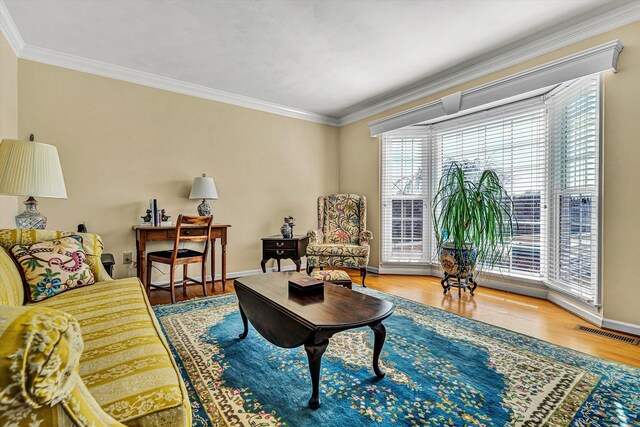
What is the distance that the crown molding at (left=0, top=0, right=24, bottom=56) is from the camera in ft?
8.06

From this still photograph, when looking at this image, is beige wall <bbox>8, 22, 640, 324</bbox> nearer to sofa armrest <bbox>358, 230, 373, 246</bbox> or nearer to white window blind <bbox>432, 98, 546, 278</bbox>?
white window blind <bbox>432, 98, 546, 278</bbox>

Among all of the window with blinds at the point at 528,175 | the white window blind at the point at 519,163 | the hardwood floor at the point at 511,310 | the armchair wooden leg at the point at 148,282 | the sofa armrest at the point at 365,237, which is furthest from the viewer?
the sofa armrest at the point at 365,237

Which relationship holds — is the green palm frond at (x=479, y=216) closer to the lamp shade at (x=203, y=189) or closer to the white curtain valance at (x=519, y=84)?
the white curtain valance at (x=519, y=84)

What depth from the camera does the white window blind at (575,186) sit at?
2.64m

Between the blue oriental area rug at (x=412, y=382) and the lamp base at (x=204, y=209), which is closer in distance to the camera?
the blue oriental area rug at (x=412, y=382)

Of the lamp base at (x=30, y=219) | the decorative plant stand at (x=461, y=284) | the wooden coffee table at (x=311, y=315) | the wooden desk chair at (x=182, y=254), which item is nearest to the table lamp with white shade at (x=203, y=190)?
the wooden desk chair at (x=182, y=254)

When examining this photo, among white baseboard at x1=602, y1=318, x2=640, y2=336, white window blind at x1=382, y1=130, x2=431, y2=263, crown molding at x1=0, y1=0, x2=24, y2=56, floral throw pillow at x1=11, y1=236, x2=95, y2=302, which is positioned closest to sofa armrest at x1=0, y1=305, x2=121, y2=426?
floral throw pillow at x1=11, y1=236, x2=95, y2=302

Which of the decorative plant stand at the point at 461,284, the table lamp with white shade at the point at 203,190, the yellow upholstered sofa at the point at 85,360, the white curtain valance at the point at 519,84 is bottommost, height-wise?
the decorative plant stand at the point at 461,284

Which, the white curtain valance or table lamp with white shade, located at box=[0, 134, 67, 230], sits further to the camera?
the white curtain valance

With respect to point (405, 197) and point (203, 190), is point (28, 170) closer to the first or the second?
point (203, 190)

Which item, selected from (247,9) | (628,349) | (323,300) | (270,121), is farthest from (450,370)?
(270,121)

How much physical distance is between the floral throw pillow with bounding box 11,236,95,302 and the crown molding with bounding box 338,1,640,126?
12.9 feet

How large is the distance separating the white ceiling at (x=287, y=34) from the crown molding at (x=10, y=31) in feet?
0.13

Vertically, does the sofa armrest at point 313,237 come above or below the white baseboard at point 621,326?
above
